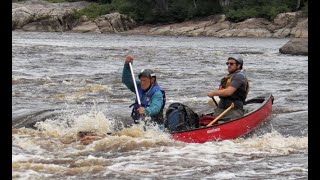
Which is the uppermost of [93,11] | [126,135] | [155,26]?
[126,135]

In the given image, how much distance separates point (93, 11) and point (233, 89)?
180 ft

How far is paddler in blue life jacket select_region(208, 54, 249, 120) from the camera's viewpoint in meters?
10.0

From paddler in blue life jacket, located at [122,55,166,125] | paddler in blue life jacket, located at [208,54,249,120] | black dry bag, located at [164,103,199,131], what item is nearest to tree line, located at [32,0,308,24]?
paddler in blue life jacket, located at [208,54,249,120]

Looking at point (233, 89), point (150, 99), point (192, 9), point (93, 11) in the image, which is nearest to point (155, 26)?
→ point (192, 9)

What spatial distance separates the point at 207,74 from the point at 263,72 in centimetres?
244

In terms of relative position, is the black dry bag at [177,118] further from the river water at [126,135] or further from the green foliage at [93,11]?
the green foliage at [93,11]

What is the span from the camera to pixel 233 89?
32.9ft

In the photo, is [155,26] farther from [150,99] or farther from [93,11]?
[150,99]

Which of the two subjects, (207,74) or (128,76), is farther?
(207,74)

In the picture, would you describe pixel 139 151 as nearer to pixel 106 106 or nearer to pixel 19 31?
pixel 106 106

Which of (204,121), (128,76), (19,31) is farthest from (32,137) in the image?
(19,31)

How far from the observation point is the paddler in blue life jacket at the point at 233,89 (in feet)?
32.9

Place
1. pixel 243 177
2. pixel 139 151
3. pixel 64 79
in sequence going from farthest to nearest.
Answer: pixel 64 79
pixel 139 151
pixel 243 177

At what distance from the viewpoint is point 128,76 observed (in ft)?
33.8
